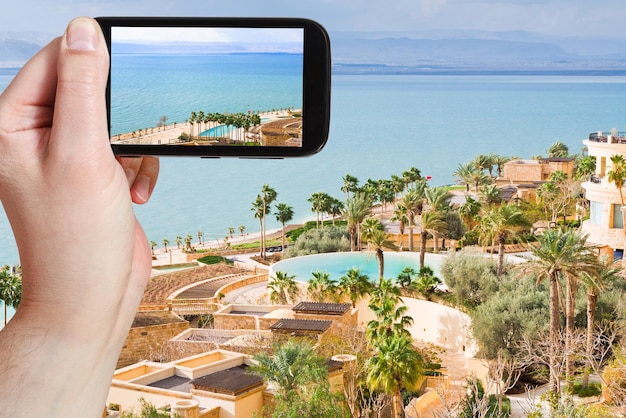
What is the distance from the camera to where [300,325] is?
42.7ft

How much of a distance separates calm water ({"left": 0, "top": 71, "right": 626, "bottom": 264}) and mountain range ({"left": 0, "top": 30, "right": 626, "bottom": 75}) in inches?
57.2

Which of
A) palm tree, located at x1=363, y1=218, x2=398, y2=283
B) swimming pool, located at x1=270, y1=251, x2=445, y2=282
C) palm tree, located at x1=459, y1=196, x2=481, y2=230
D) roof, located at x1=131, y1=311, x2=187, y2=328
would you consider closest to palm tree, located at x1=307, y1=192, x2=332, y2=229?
palm tree, located at x1=459, y1=196, x2=481, y2=230

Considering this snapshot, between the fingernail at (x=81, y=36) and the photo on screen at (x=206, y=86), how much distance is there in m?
0.39

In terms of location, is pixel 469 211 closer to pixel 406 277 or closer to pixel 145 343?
pixel 406 277

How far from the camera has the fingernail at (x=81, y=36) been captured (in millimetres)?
560

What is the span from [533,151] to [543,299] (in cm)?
3352

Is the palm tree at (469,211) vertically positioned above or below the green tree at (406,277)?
above

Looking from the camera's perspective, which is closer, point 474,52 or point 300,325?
point 300,325

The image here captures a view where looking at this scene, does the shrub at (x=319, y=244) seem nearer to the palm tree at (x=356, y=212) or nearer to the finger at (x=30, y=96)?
the palm tree at (x=356, y=212)

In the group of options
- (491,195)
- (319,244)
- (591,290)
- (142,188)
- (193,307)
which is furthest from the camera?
(319,244)

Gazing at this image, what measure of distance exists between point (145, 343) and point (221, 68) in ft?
45.2

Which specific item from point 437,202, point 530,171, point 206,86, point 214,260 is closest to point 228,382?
point 206,86

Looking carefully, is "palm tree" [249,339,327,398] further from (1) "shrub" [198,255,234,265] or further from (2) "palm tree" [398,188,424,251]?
(1) "shrub" [198,255,234,265]

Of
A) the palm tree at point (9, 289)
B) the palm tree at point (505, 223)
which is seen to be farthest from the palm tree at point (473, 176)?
the palm tree at point (9, 289)
